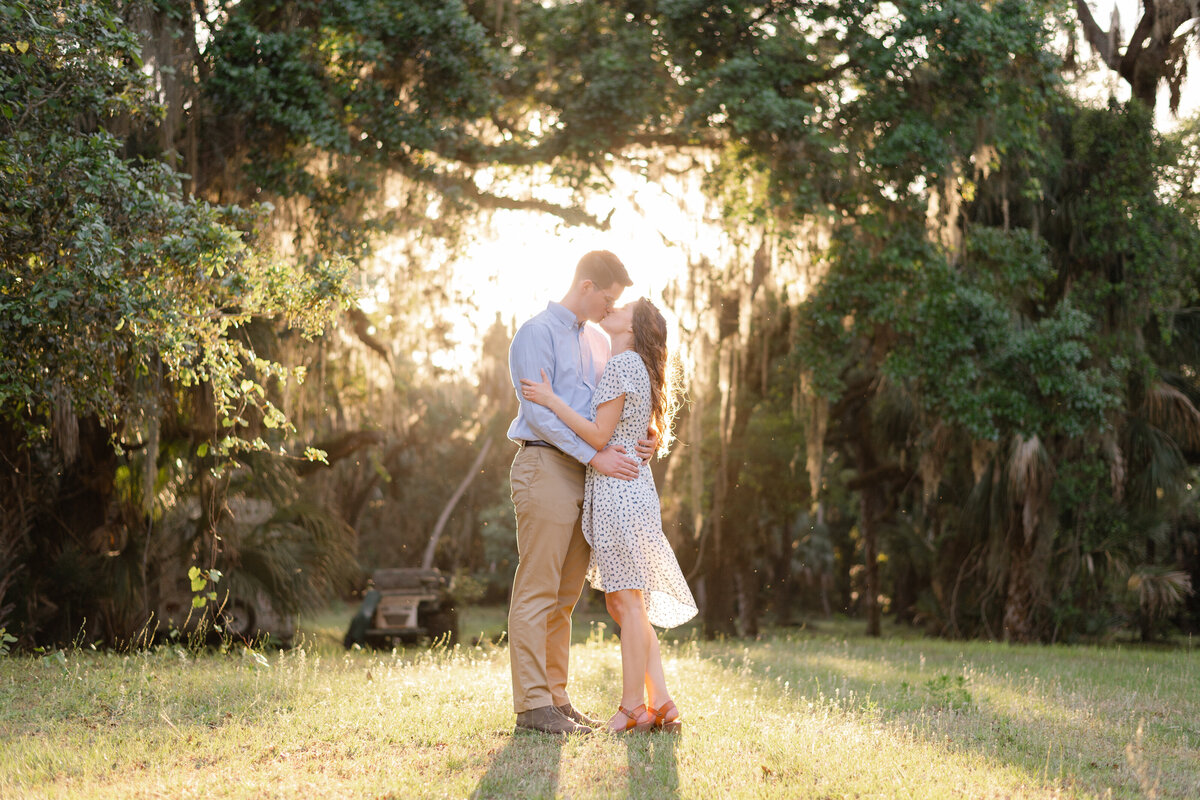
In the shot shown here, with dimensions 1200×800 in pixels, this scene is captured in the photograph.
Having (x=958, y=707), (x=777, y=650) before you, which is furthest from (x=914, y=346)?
(x=958, y=707)

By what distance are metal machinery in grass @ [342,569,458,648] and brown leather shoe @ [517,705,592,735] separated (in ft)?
35.8

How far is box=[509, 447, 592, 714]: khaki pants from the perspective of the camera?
4238 mm

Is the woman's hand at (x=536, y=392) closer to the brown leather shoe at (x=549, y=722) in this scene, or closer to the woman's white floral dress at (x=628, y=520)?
the woman's white floral dress at (x=628, y=520)

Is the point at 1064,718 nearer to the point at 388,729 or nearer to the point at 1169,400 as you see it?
the point at 388,729

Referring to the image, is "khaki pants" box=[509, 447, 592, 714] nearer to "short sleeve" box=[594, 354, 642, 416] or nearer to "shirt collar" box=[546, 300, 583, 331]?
"short sleeve" box=[594, 354, 642, 416]

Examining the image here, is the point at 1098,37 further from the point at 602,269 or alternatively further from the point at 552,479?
the point at 552,479

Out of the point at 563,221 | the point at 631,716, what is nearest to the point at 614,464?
the point at 631,716

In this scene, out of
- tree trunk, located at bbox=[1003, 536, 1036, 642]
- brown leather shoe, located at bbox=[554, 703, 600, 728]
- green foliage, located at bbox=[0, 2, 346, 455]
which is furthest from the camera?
tree trunk, located at bbox=[1003, 536, 1036, 642]

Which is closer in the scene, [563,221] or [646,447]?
[646,447]

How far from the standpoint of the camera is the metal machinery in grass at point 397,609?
15.0 metres

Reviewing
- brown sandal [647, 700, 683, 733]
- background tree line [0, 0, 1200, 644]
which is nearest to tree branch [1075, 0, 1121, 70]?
background tree line [0, 0, 1200, 644]

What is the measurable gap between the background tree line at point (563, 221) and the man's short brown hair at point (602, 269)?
80.7 inches

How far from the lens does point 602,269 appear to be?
436 centimetres

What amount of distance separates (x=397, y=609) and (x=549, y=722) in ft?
39.3
